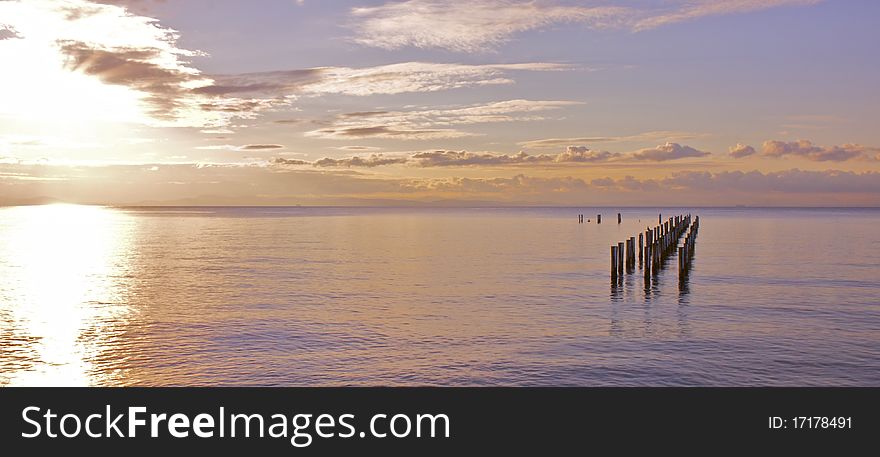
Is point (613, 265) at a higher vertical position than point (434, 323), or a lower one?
higher

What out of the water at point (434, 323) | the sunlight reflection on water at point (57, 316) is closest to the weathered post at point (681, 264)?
the water at point (434, 323)

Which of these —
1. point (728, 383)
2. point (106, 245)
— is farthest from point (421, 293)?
point (106, 245)

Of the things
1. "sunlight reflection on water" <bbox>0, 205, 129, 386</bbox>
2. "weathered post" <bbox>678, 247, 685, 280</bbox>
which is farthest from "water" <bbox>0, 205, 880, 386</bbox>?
"weathered post" <bbox>678, 247, 685, 280</bbox>

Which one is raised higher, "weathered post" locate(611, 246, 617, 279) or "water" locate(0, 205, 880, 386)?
"weathered post" locate(611, 246, 617, 279)

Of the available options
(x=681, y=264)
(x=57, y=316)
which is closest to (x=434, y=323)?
(x=57, y=316)

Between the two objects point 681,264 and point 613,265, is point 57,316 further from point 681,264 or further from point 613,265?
point 681,264

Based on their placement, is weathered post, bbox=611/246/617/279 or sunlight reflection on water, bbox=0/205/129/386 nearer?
sunlight reflection on water, bbox=0/205/129/386

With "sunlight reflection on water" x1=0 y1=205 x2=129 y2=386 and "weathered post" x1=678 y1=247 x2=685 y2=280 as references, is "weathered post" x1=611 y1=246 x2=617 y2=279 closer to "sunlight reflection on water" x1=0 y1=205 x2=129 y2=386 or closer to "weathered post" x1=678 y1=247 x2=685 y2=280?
"weathered post" x1=678 y1=247 x2=685 y2=280

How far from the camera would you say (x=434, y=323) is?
2203 centimetres

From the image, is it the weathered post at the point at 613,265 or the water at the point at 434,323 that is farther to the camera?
the weathered post at the point at 613,265

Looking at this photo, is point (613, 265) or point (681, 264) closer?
point (613, 265)

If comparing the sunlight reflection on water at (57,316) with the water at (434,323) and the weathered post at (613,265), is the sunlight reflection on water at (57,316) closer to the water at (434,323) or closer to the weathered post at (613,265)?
the water at (434,323)

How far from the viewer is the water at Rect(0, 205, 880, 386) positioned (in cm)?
1597

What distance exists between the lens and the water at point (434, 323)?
16.0m
